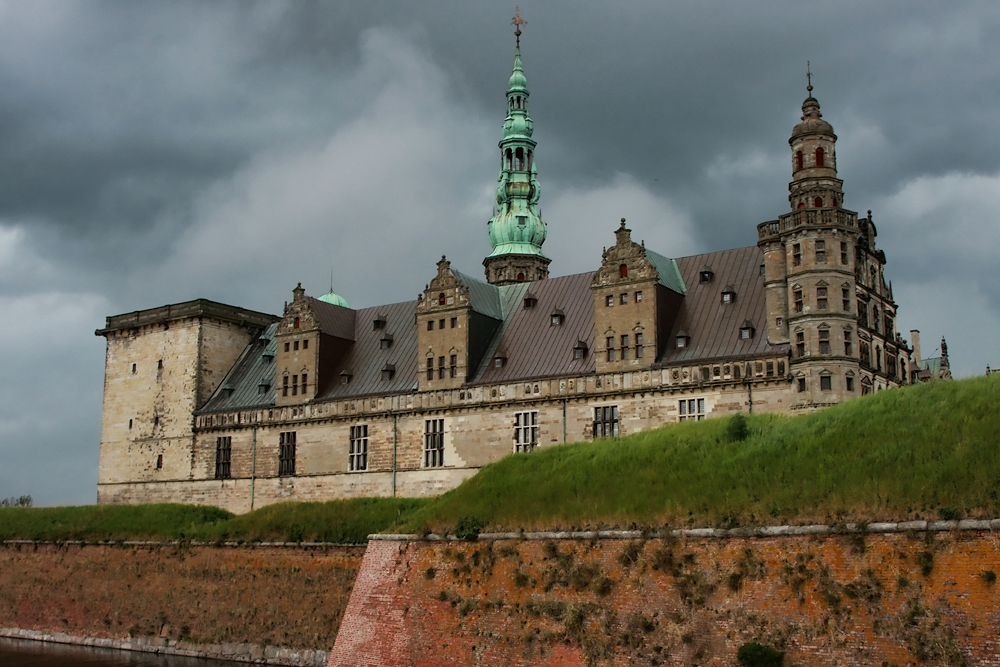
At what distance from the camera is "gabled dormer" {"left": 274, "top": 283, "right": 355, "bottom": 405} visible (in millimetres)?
62781

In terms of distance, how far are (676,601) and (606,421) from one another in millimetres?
23416

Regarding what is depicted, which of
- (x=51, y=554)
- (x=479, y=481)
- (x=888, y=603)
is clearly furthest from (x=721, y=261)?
(x=51, y=554)

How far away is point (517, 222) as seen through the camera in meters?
91.2

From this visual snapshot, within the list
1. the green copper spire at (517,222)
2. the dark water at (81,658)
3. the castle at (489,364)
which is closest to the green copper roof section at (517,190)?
the green copper spire at (517,222)

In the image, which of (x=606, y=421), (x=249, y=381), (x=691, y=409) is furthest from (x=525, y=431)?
(x=249, y=381)

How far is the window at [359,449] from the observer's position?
59406 mm

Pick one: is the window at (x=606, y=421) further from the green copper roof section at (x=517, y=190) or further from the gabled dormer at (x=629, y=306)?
the green copper roof section at (x=517, y=190)

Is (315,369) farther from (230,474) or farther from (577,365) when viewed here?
(577,365)

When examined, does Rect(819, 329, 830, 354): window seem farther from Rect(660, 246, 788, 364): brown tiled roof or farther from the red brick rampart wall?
the red brick rampart wall

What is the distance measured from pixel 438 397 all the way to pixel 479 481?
19.1 meters

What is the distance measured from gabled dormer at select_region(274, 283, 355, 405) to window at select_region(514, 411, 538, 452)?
13549 mm

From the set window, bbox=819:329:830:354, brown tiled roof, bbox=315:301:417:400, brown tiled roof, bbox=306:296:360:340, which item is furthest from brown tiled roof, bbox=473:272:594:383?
window, bbox=819:329:830:354

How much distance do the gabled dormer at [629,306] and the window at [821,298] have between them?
770 cm

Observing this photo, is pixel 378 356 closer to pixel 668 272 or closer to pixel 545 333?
pixel 545 333
